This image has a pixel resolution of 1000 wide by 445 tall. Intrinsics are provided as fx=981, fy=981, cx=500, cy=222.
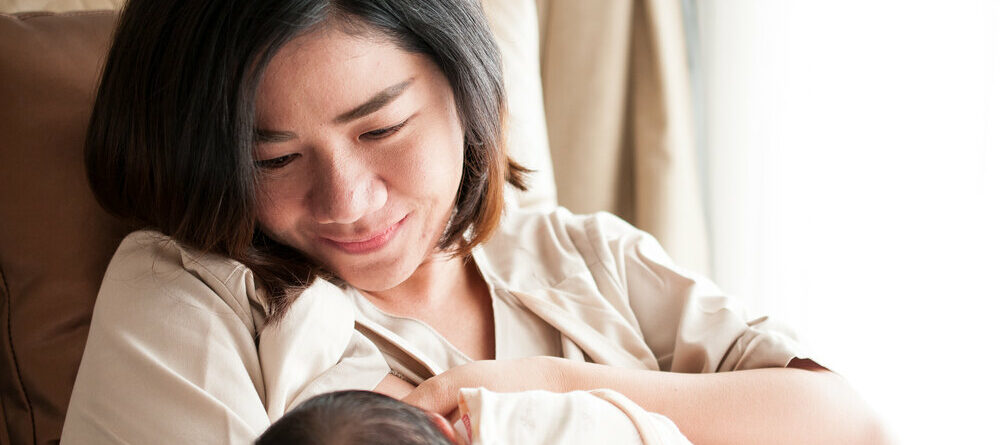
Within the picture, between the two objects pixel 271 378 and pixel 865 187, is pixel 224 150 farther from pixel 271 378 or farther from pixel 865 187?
pixel 865 187

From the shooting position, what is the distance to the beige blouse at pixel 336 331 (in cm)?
103

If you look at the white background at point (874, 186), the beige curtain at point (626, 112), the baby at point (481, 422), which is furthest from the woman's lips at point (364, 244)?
the beige curtain at point (626, 112)

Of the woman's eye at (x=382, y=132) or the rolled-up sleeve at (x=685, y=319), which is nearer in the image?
the woman's eye at (x=382, y=132)

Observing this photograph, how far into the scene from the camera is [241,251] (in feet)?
3.82

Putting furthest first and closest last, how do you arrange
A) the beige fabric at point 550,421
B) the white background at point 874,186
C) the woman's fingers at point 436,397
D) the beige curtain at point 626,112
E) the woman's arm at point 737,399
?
the beige curtain at point 626,112 < the white background at point 874,186 < the woman's arm at point 737,399 < the woman's fingers at point 436,397 < the beige fabric at point 550,421

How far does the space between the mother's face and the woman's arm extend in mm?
202

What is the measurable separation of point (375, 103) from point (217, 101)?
17 cm

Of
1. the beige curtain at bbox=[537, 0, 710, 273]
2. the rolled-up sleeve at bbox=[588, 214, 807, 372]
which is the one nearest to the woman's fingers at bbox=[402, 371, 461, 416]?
the rolled-up sleeve at bbox=[588, 214, 807, 372]

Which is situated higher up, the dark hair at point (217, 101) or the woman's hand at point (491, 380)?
the dark hair at point (217, 101)

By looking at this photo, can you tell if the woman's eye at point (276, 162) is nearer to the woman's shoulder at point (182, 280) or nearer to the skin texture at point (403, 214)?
the skin texture at point (403, 214)

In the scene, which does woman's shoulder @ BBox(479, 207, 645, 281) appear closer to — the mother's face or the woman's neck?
the woman's neck

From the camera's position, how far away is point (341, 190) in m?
1.08

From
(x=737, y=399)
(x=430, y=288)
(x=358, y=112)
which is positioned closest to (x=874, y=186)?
(x=737, y=399)

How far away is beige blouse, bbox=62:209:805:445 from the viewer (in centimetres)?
103
